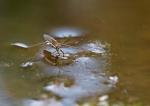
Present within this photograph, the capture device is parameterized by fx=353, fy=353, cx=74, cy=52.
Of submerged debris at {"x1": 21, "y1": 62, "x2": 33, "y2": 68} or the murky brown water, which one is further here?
submerged debris at {"x1": 21, "y1": 62, "x2": 33, "y2": 68}

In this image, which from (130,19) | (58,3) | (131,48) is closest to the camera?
(131,48)

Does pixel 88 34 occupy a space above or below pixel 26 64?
above

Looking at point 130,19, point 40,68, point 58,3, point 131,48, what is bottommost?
point 40,68

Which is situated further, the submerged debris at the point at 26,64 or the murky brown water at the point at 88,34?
the submerged debris at the point at 26,64

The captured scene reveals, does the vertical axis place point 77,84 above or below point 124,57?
below

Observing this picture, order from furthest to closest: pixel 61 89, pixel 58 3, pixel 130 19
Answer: pixel 58 3 < pixel 130 19 < pixel 61 89

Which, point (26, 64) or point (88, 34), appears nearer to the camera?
point (26, 64)

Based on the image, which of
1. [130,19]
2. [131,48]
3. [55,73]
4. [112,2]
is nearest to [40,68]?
[55,73]

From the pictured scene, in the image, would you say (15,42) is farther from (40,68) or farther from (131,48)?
(131,48)
